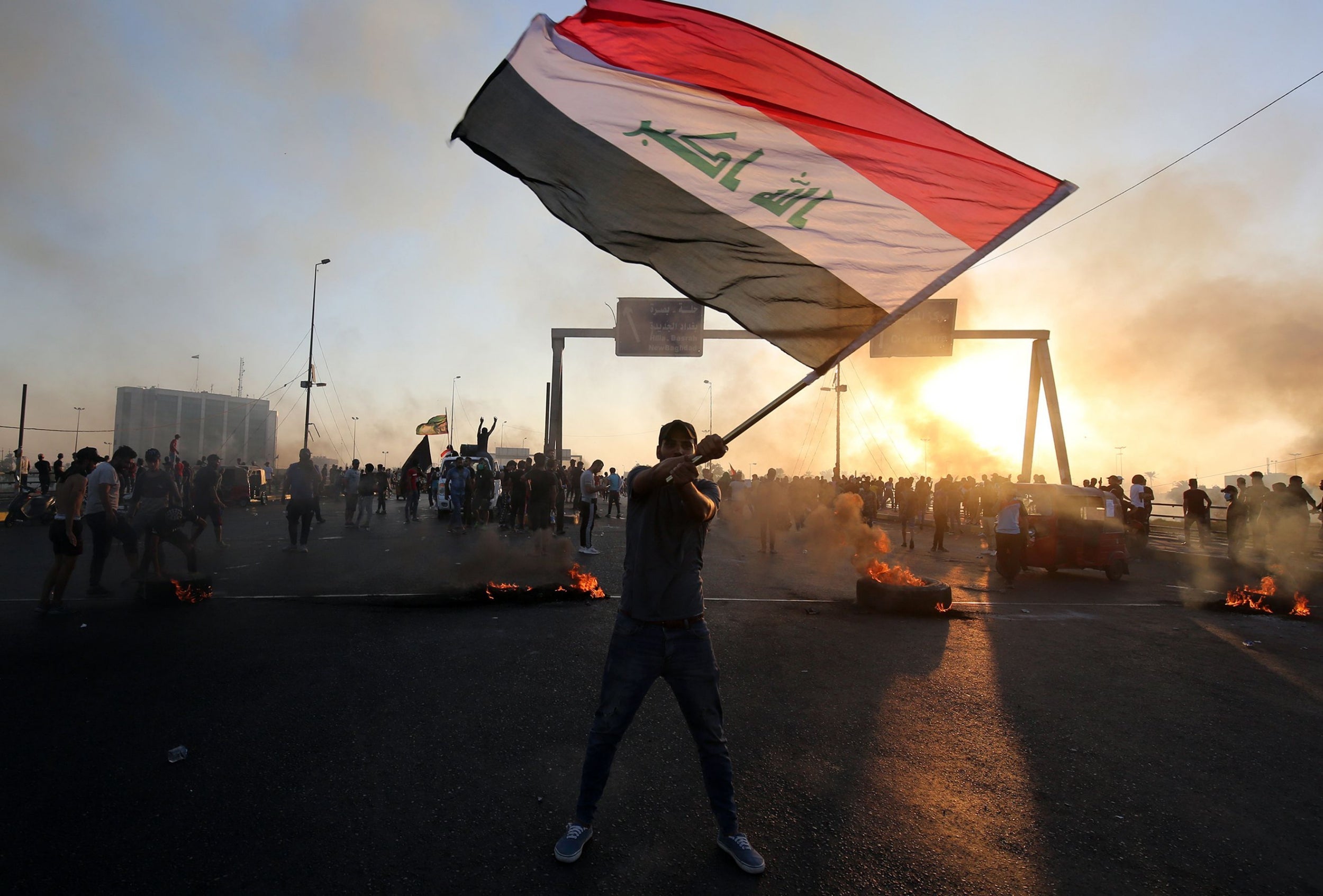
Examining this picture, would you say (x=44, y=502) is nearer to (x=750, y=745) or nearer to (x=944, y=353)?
(x=750, y=745)

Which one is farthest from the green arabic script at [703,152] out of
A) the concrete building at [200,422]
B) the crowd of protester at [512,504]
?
the concrete building at [200,422]

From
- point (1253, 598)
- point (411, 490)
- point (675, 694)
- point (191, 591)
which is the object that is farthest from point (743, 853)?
point (411, 490)

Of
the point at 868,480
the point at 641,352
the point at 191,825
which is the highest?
the point at 641,352

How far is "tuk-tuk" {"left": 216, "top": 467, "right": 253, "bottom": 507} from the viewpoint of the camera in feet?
68.8

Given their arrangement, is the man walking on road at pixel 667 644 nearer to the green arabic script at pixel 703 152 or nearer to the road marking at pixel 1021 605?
the green arabic script at pixel 703 152

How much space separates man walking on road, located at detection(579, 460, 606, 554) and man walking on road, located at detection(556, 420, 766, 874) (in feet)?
32.2

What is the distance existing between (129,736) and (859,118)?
545 centimetres

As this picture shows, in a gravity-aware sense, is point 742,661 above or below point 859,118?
below

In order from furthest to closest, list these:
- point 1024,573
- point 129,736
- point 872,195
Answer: point 1024,573, point 129,736, point 872,195

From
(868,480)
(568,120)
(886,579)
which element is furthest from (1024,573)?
(868,480)

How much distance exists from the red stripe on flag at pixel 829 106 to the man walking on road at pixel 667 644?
1.68 metres

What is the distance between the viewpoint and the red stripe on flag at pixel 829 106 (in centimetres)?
316

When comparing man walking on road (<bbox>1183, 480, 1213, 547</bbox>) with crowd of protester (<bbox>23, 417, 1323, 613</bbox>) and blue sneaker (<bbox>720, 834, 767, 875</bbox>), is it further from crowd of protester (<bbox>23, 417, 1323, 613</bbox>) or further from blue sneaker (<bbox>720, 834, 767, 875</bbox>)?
blue sneaker (<bbox>720, 834, 767, 875</bbox>)

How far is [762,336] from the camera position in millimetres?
3402
